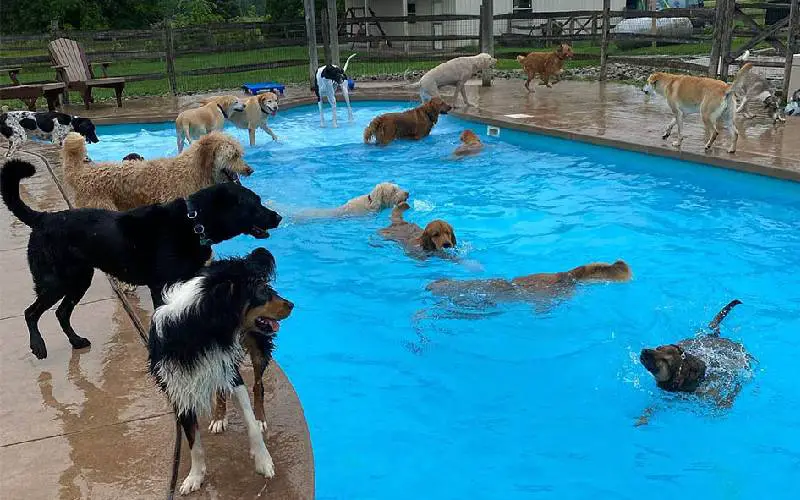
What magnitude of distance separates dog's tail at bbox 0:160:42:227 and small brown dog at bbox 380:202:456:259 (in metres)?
3.81

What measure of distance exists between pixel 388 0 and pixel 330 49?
59.5 ft

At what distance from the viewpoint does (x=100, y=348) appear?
13.7 feet

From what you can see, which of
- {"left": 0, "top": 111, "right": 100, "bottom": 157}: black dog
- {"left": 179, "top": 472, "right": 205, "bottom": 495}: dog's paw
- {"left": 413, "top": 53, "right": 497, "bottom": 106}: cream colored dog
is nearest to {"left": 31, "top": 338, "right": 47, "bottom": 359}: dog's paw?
{"left": 179, "top": 472, "right": 205, "bottom": 495}: dog's paw

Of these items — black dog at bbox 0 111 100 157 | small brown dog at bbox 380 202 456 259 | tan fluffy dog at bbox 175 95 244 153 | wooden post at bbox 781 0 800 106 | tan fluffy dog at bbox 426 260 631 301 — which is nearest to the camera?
tan fluffy dog at bbox 426 260 631 301

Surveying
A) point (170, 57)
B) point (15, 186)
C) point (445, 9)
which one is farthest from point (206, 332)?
point (445, 9)

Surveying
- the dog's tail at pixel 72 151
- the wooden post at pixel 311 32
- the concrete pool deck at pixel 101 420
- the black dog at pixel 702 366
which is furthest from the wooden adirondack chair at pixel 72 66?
the black dog at pixel 702 366

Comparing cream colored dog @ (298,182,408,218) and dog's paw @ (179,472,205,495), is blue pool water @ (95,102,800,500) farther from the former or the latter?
dog's paw @ (179,472,205,495)

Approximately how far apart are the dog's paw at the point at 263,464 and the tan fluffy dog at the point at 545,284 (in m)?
3.31

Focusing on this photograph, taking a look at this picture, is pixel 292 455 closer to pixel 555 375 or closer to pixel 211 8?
pixel 555 375

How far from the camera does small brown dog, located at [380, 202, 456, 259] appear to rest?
675cm

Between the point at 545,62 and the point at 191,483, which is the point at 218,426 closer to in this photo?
the point at 191,483

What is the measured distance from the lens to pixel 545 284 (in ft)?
19.4

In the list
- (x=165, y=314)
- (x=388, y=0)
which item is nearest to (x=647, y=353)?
(x=165, y=314)

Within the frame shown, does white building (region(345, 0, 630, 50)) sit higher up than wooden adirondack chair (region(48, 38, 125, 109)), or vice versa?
white building (region(345, 0, 630, 50))
